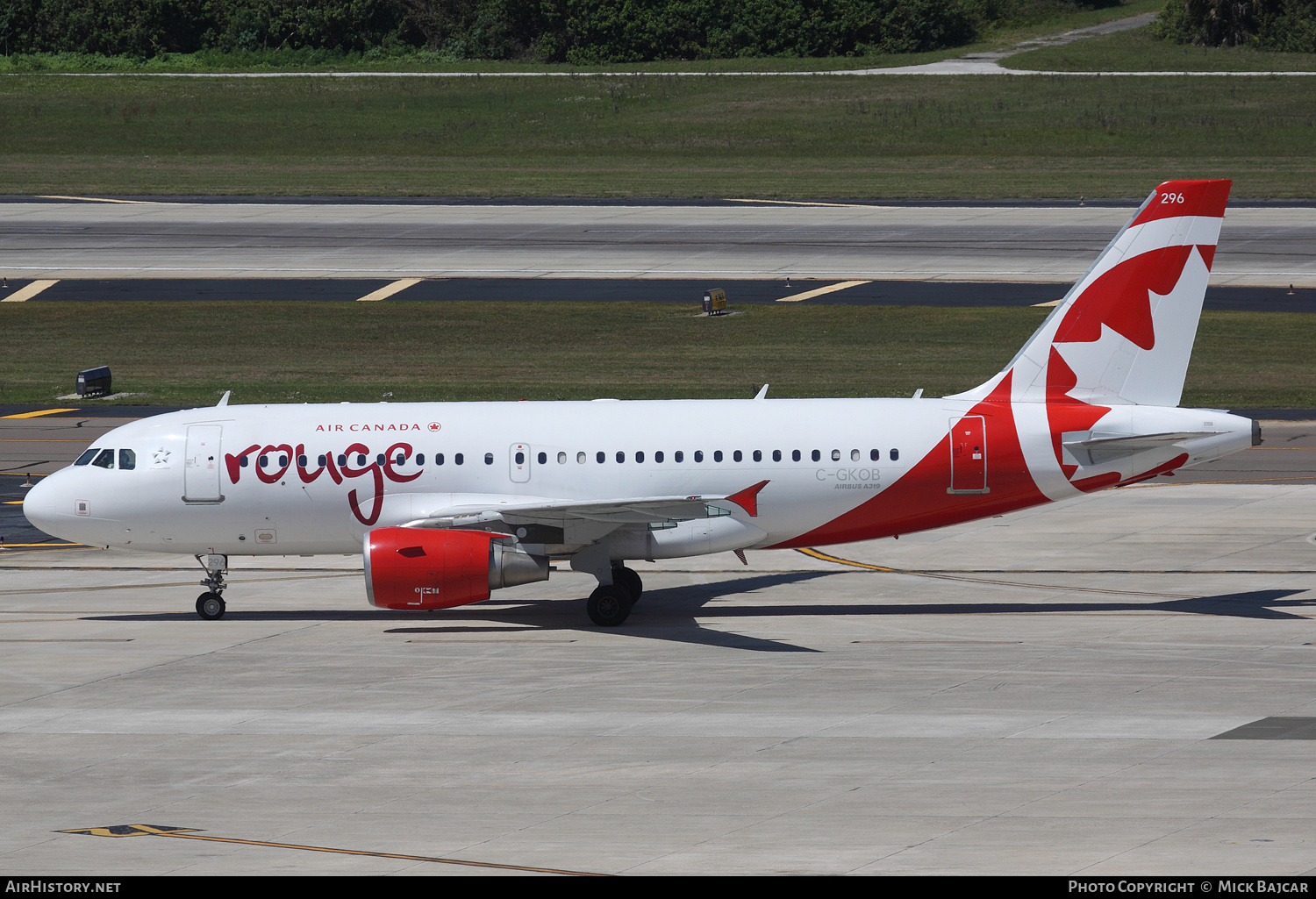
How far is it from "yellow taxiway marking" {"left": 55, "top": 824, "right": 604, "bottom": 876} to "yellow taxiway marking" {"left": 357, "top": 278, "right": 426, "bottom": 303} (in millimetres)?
49446

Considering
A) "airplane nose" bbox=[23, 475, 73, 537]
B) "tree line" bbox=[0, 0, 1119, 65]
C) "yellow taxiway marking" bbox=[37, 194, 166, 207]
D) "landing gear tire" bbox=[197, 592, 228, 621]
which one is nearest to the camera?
"airplane nose" bbox=[23, 475, 73, 537]

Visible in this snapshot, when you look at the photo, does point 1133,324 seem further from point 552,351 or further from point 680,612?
point 552,351

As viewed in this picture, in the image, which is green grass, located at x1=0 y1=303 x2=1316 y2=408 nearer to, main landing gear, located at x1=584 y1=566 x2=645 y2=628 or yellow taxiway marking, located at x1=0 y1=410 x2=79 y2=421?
yellow taxiway marking, located at x1=0 y1=410 x2=79 y2=421

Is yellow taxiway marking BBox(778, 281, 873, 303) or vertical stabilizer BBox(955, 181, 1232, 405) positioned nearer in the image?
vertical stabilizer BBox(955, 181, 1232, 405)

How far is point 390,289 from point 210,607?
39325 millimetres

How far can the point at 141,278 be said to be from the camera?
234 feet

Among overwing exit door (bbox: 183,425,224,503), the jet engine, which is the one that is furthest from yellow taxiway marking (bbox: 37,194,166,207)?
the jet engine

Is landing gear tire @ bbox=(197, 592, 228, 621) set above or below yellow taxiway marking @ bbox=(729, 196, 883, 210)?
below

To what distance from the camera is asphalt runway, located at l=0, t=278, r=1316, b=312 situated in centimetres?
6488

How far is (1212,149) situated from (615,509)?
79976mm

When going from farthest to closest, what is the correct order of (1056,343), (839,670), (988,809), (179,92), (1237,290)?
(179,92) < (1237,290) < (1056,343) < (839,670) < (988,809)

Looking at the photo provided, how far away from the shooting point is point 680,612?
1250 inches

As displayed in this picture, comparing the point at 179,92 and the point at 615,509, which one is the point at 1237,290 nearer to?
the point at 615,509
